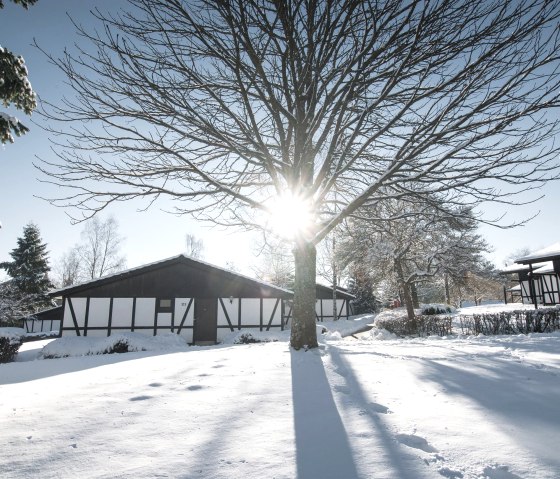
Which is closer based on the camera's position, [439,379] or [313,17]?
[439,379]

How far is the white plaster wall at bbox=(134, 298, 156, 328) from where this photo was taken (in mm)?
16406

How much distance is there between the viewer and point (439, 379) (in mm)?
4031

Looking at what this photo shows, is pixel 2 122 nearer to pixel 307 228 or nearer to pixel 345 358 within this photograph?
pixel 307 228

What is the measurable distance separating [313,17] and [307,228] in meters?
4.51

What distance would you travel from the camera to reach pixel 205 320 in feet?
57.2

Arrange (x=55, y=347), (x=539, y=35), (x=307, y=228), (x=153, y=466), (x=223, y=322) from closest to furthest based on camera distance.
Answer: (x=153, y=466), (x=539, y=35), (x=307, y=228), (x=55, y=347), (x=223, y=322)

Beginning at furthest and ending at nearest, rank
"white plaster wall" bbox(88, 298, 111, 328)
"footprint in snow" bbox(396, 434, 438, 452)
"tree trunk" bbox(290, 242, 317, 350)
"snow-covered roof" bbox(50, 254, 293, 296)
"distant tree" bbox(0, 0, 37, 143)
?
"white plaster wall" bbox(88, 298, 111, 328) < "snow-covered roof" bbox(50, 254, 293, 296) < "tree trunk" bbox(290, 242, 317, 350) < "distant tree" bbox(0, 0, 37, 143) < "footprint in snow" bbox(396, 434, 438, 452)

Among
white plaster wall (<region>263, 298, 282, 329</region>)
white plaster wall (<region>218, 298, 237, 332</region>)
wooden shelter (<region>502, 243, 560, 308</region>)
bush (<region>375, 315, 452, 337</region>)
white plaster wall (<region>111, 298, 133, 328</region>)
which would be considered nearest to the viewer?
bush (<region>375, 315, 452, 337</region>)

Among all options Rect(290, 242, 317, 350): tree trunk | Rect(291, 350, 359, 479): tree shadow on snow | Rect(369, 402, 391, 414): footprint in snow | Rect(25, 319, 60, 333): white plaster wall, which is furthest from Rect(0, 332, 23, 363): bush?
Rect(25, 319, 60, 333): white plaster wall

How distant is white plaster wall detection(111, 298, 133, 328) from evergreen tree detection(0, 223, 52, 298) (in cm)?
1499

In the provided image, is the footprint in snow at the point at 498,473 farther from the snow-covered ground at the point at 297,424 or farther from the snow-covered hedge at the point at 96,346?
the snow-covered hedge at the point at 96,346

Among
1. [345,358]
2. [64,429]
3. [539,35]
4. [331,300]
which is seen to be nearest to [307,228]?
[345,358]

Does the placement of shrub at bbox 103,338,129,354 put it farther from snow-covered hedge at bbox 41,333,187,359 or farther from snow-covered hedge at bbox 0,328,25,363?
snow-covered hedge at bbox 0,328,25,363

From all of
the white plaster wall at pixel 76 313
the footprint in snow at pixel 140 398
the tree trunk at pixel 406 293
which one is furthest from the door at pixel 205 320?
the footprint in snow at pixel 140 398
